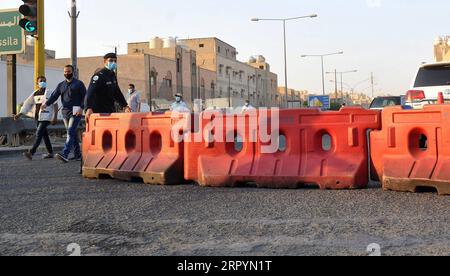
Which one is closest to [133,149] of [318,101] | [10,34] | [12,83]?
[12,83]

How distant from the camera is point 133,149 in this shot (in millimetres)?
7047

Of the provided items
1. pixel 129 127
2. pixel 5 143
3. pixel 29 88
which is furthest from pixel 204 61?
pixel 129 127

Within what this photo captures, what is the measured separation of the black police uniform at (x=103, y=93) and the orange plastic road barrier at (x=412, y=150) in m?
4.27

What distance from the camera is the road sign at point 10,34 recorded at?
1905cm

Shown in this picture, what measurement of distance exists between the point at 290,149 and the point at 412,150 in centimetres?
140

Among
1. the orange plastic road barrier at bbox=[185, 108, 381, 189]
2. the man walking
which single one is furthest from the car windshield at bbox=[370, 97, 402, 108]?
the orange plastic road barrier at bbox=[185, 108, 381, 189]

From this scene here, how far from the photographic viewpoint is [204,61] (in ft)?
275

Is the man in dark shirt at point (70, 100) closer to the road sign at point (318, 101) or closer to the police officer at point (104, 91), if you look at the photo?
the police officer at point (104, 91)

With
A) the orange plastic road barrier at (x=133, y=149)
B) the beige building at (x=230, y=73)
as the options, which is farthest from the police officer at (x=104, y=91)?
the beige building at (x=230, y=73)

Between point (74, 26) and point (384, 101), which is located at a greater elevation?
point (74, 26)

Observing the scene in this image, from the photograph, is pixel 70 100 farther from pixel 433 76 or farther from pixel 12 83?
pixel 12 83

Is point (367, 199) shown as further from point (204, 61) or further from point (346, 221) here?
point (204, 61)

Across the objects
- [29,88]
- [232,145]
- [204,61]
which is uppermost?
[204,61]
